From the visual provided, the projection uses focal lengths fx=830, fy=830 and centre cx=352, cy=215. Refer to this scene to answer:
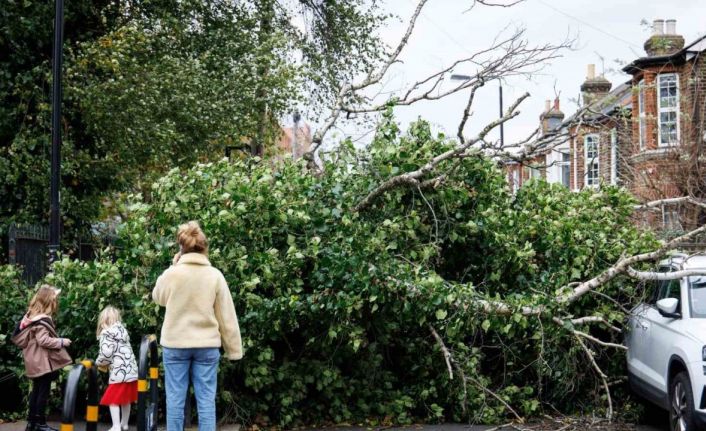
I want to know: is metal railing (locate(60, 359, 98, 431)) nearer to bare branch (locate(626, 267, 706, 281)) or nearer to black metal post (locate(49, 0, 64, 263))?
bare branch (locate(626, 267, 706, 281))

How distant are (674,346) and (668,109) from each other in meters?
17.4

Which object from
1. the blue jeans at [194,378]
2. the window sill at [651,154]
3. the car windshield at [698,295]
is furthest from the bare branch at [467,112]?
the window sill at [651,154]

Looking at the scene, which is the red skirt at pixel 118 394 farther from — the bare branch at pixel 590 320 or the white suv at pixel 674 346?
the white suv at pixel 674 346

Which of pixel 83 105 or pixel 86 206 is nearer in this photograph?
pixel 83 105

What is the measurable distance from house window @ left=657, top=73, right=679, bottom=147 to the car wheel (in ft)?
48.5

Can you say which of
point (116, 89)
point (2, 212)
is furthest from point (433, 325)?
point (2, 212)

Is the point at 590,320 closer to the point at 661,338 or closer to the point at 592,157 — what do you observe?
the point at 661,338

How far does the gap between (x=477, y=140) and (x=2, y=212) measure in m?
11.3

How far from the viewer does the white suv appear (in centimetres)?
745

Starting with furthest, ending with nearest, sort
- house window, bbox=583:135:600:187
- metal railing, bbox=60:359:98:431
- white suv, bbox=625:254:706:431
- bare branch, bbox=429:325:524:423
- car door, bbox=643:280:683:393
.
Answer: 1. house window, bbox=583:135:600:187
2. bare branch, bbox=429:325:524:423
3. car door, bbox=643:280:683:393
4. white suv, bbox=625:254:706:431
5. metal railing, bbox=60:359:98:431

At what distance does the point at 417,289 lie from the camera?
898 centimetres

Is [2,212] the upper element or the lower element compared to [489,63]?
lower

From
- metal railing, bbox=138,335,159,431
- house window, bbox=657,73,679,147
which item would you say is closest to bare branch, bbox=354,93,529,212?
metal railing, bbox=138,335,159,431

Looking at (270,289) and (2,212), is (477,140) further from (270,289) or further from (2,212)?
(2,212)
